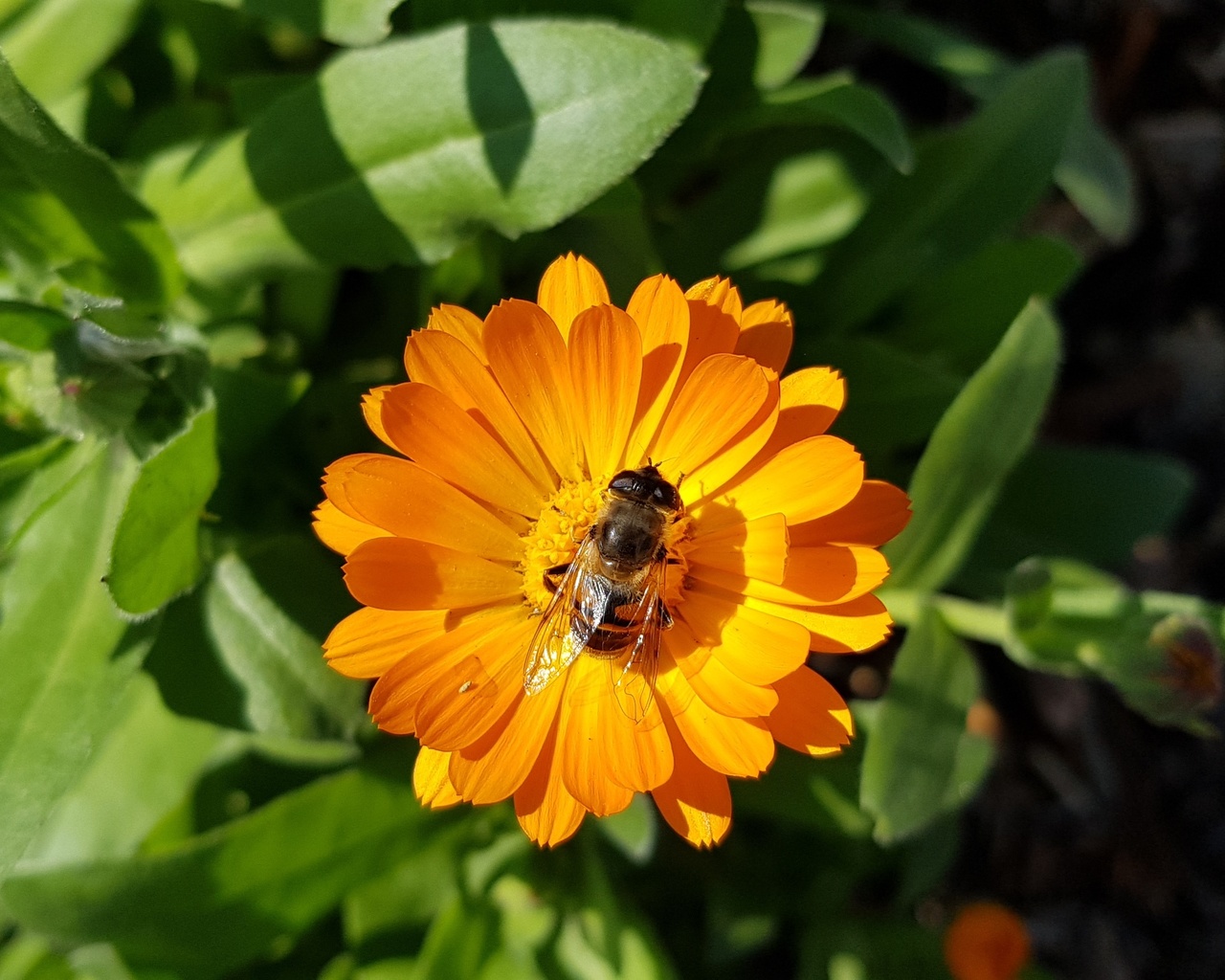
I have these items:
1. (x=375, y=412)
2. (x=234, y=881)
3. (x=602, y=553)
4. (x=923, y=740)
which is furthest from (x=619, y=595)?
(x=234, y=881)

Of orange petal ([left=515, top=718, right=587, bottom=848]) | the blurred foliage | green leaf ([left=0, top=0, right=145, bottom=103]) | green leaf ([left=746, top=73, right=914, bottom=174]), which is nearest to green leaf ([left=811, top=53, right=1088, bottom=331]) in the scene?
the blurred foliage

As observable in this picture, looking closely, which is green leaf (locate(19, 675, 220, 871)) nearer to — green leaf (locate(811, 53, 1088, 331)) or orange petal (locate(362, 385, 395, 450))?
orange petal (locate(362, 385, 395, 450))

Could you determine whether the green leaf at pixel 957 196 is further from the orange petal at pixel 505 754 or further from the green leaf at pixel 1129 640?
the orange petal at pixel 505 754

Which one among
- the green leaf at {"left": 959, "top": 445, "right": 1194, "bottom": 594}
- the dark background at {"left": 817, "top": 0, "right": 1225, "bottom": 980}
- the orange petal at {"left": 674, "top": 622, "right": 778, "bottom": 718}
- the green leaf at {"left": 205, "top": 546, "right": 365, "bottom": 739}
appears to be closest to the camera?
the orange petal at {"left": 674, "top": 622, "right": 778, "bottom": 718}

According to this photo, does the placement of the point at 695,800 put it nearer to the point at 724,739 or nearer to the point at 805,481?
the point at 724,739

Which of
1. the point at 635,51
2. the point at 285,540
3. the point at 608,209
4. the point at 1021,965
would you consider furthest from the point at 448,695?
the point at 1021,965

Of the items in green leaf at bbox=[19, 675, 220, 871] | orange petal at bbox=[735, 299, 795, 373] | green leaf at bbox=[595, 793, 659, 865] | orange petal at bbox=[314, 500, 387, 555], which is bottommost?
green leaf at bbox=[595, 793, 659, 865]

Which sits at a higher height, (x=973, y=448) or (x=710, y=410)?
(x=710, y=410)
